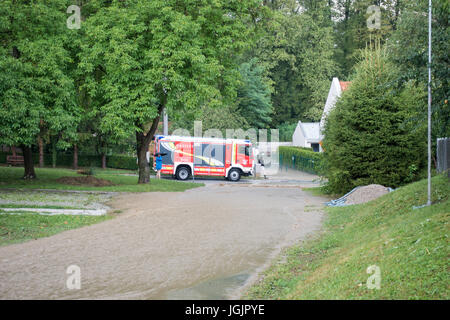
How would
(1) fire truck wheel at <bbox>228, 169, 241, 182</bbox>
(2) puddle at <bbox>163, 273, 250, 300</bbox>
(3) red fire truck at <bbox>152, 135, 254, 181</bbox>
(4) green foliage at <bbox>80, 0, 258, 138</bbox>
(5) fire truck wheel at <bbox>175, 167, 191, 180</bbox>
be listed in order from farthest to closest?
(1) fire truck wheel at <bbox>228, 169, 241, 182</bbox> < (5) fire truck wheel at <bbox>175, 167, 191, 180</bbox> < (3) red fire truck at <bbox>152, 135, 254, 181</bbox> < (4) green foliage at <bbox>80, 0, 258, 138</bbox> < (2) puddle at <bbox>163, 273, 250, 300</bbox>

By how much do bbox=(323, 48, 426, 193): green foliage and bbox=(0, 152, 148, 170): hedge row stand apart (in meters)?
25.9

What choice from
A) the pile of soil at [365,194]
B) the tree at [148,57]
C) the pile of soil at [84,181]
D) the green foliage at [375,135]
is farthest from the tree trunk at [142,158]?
the pile of soil at [365,194]

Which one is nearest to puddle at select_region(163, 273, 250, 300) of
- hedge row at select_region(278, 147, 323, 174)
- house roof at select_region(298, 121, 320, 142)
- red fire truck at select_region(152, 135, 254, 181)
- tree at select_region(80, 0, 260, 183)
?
tree at select_region(80, 0, 260, 183)

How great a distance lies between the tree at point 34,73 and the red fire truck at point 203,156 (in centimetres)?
1194

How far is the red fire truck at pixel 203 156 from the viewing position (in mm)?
34969

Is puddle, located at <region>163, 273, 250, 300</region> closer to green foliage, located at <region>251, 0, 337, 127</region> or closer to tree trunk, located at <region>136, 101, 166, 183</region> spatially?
tree trunk, located at <region>136, 101, 166, 183</region>

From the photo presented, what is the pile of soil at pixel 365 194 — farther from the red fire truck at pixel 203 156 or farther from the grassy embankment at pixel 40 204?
the red fire truck at pixel 203 156

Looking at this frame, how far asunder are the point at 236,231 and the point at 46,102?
42.0 feet

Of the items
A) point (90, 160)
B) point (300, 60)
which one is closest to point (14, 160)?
point (90, 160)

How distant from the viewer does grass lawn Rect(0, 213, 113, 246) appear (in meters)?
11.9

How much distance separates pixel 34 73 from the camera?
72.1ft

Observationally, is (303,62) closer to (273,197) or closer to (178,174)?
(178,174)

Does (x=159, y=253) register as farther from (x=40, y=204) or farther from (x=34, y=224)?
(x=40, y=204)

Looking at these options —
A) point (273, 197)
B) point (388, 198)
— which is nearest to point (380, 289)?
point (388, 198)
